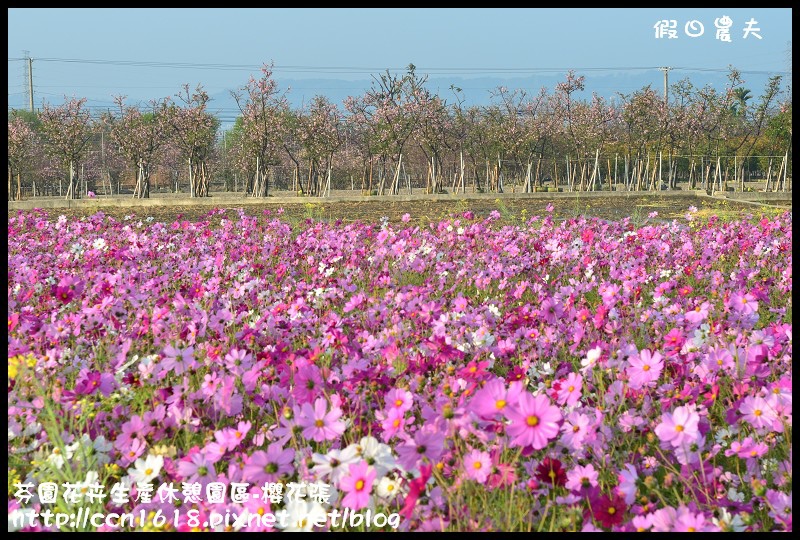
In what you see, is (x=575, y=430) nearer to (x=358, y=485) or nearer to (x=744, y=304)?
(x=358, y=485)

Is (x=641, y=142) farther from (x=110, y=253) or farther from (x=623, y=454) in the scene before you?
(x=623, y=454)

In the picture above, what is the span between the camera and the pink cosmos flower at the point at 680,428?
1826 millimetres

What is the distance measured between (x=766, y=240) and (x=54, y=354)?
6018 millimetres

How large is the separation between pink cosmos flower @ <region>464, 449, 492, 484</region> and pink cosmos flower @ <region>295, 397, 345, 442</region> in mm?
323

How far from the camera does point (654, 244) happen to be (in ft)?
21.1

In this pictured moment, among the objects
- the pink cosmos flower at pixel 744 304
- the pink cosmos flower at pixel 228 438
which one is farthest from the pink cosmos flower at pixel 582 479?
the pink cosmos flower at pixel 744 304

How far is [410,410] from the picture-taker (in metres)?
2.55

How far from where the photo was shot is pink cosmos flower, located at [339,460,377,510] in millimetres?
1641

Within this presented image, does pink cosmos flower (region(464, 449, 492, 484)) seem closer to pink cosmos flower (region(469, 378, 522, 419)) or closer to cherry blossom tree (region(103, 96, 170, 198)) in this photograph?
pink cosmos flower (region(469, 378, 522, 419))

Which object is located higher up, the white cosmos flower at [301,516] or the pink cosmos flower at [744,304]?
the pink cosmos flower at [744,304]

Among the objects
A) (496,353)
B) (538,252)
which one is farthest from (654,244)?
(496,353)

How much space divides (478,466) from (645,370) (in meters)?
0.78

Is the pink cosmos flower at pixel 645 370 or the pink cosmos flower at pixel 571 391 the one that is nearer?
the pink cosmos flower at pixel 571 391

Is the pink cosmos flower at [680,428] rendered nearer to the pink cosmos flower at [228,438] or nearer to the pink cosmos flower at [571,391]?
the pink cosmos flower at [571,391]
